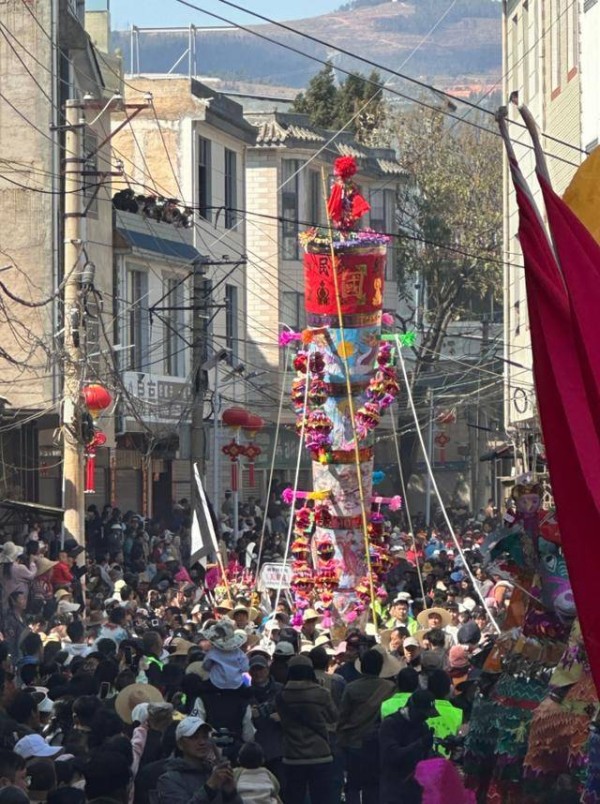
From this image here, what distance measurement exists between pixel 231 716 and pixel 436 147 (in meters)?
43.9

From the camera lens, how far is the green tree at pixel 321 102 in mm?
61531

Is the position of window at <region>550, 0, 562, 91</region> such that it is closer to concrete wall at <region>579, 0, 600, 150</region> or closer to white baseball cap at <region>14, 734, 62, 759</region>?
concrete wall at <region>579, 0, 600, 150</region>

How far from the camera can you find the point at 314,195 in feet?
184

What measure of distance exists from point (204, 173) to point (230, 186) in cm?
206

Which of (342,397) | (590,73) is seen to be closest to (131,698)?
(342,397)

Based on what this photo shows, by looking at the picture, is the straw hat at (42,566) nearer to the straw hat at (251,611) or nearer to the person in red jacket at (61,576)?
the person in red jacket at (61,576)

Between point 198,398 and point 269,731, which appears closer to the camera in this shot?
point 269,731

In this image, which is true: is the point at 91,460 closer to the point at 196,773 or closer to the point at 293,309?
the point at 196,773

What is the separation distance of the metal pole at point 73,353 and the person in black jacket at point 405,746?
530 inches

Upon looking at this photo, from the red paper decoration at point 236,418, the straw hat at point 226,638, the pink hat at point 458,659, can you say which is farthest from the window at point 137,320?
the pink hat at point 458,659

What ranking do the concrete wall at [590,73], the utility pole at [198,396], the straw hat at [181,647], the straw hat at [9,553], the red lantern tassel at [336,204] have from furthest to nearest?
1. the utility pole at [198,396]
2. the concrete wall at [590,73]
3. the red lantern tassel at [336,204]
4. the straw hat at [9,553]
5. the straw hat at [181,647]

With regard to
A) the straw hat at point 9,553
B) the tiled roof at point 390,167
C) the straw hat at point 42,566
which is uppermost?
the tiled roof at point 390,167

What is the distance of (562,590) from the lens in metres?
11.3

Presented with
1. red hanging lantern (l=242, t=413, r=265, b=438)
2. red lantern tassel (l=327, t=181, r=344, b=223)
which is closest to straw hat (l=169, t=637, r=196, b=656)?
red lantern tassel (l=327, t=181, r=344, b=223)
